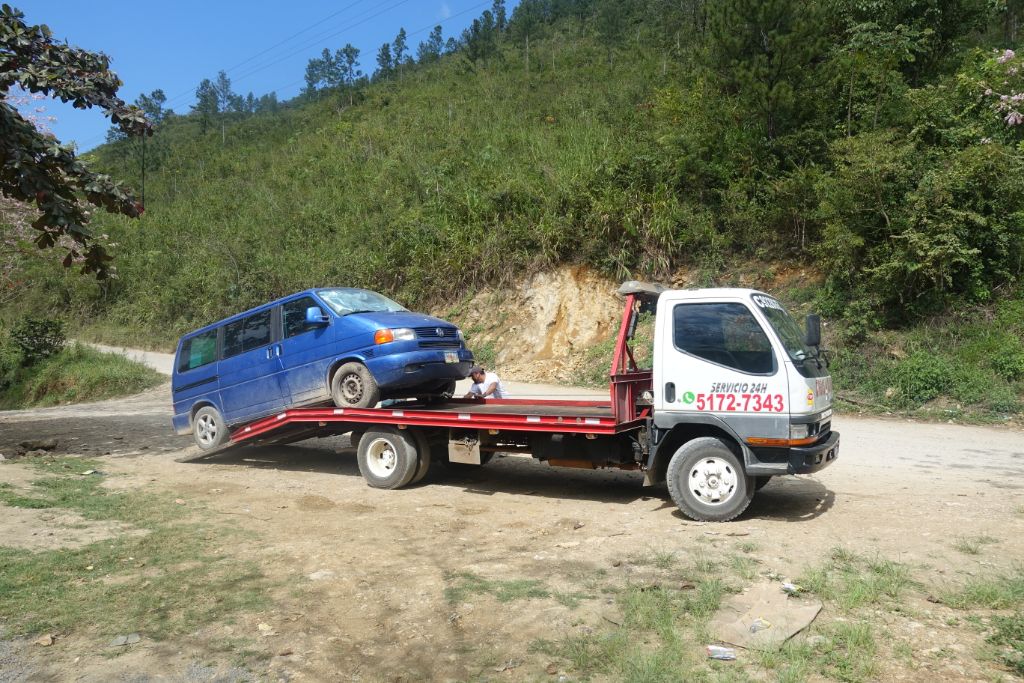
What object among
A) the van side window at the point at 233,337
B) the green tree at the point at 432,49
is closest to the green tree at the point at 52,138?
the van side window at the point at 233,337

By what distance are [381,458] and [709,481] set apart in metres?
4.17

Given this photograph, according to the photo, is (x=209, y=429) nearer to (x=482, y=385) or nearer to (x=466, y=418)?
(x=482, y=385)

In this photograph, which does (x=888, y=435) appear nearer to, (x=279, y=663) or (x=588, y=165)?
(x=279, y=663)

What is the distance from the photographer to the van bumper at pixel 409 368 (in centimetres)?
909

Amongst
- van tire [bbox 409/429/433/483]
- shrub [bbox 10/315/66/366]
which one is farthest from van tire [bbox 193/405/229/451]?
shrub [bbox 10/315/66/366]

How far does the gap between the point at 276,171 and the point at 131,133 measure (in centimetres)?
3618

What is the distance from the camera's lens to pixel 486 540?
22.6ft

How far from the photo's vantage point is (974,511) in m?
7.17

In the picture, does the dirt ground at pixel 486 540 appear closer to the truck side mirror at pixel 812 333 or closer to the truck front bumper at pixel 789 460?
the truck front bumper at pixel 789 460

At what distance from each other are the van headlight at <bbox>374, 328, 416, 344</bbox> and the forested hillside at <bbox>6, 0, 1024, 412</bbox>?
9659 millimetres

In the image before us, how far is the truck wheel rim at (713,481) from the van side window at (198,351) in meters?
7.10

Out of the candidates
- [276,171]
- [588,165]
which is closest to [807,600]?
[588,165]

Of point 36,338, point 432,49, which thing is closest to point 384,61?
point 432,49

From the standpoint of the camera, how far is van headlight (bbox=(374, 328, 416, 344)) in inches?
357
